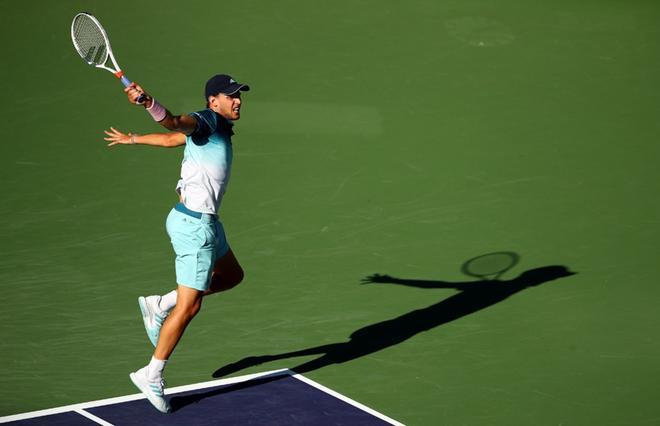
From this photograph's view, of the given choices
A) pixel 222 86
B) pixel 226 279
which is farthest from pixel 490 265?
pixel 222 86

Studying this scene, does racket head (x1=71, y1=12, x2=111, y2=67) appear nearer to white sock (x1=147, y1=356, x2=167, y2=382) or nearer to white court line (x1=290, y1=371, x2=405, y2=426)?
white sock (x1=147, y1=356, x2=167, y2=382)

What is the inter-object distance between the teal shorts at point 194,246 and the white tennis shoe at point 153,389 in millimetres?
711

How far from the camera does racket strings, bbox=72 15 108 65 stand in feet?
29.7

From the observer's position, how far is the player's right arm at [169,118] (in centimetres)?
761

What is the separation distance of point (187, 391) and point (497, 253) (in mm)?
4002

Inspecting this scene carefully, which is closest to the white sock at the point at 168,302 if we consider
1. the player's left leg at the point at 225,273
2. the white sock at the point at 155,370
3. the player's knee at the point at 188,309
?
the player's left leg at the point at 225,273

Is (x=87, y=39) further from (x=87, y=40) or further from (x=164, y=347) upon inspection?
(x=164, y=347)

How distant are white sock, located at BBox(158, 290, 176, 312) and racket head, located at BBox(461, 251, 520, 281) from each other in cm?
347

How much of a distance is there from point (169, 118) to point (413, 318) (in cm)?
342

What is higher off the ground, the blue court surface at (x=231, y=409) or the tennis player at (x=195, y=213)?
the tennis player at (x=195, y=213)

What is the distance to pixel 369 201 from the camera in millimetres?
12453

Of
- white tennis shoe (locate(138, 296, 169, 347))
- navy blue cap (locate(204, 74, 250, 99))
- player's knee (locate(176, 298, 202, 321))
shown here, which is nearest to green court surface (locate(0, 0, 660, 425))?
white tennis shoe (locate(138, 296, 169, 347))

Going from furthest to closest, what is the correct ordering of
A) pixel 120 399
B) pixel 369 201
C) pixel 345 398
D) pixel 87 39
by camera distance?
pixel 369 201 < pixel 87 39 < pixel 345 398 < pixel 120 399

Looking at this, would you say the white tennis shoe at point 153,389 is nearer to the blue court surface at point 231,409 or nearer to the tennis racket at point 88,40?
the blue court surface at point 231,409
